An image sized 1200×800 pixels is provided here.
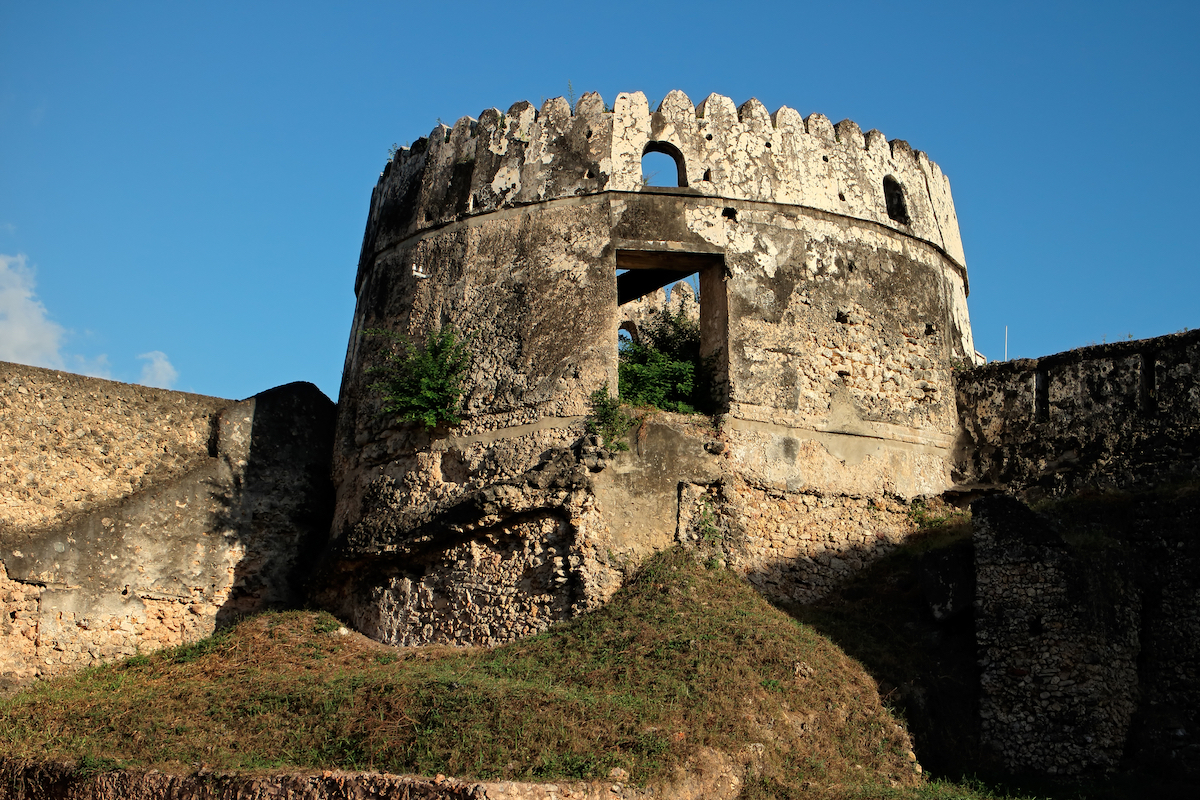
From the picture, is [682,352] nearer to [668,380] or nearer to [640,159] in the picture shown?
[668,380]

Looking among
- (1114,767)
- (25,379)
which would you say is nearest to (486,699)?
(1114,767)

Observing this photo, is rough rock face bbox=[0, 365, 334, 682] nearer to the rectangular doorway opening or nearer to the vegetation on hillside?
the vegetation on hillside

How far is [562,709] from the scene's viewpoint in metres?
10.0

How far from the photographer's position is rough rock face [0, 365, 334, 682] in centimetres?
1345

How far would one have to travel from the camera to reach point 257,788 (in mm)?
9508

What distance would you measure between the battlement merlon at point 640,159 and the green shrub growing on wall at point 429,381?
1.74 meters

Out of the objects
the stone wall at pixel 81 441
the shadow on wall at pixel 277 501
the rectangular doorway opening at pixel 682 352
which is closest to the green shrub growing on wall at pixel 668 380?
the rectangular doorway opening at pixel 682 352

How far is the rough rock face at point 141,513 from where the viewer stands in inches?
529

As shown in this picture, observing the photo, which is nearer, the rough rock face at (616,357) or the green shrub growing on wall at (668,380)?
the rough rock face at (616,357)

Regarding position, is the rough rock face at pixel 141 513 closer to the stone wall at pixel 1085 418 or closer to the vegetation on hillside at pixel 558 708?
the vegetation on hillside at pixel 558 708

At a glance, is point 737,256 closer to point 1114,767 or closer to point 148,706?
point 1114,767

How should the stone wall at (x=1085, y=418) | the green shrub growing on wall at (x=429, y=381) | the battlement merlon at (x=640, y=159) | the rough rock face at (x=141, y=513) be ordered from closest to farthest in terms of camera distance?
the stone wall at (x=1085, y=418) → the rough rock face at (x=141, y=513) → the green shrub growing on wall at (x=429, y=381) → the battlement merlon at (x=640, y=159)

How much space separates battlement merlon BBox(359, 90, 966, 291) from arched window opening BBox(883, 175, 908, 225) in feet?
0.13

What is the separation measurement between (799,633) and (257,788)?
5.24 m
